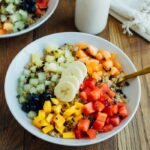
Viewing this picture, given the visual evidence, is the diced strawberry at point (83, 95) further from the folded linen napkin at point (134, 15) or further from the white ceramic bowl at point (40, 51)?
the folded linen napkin at point (134, 15)

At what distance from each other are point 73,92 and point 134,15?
434 millimetres

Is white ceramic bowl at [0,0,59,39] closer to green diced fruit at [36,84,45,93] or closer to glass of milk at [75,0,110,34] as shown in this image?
glass of milk at [75,0,110,34]

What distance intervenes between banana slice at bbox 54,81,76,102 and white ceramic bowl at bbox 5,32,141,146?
0.10 m

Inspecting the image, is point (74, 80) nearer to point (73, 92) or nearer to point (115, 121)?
point (73, 92)

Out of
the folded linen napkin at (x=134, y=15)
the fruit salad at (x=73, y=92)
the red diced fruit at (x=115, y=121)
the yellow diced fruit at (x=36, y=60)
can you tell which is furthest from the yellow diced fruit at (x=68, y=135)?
the folded linen napkin at (x=134, y=15)

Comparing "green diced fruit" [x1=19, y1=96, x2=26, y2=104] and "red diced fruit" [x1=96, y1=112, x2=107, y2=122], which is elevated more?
"red diced fruit" [x1=96, y1=112, x2=107, y2=122]

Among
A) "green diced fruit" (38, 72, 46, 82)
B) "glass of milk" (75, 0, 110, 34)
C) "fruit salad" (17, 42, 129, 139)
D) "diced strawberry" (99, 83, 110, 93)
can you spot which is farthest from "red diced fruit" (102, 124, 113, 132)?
"glass of milk" (75, 0, 110, 34)

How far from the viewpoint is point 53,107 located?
2.88ft

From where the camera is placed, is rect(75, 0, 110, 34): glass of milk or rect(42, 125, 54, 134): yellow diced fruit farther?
rect(75, 0, 110, 34): glass of milk

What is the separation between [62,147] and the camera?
2.94 feet

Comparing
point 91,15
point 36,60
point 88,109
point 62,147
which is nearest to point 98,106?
point 88,109

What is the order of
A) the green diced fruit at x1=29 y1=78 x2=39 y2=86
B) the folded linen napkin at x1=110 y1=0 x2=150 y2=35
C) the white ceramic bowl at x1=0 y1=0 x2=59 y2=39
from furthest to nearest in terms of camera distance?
the folded linen napkin at x1=110 y1=0 x2=150 y2=35, the white ceramic bowl at x1=0 y1=0 x2=59 y2=39, the green diced fruit at x1=29 y1=78 x2=39 y2=86

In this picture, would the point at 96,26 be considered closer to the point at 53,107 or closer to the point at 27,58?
the point at 27,58

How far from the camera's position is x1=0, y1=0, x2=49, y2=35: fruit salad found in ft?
3.57
